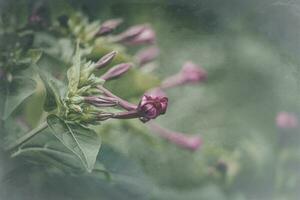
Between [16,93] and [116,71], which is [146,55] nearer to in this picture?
[116,71]

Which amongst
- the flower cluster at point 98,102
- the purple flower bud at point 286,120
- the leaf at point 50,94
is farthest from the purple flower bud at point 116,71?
the purple flower bud at point 286,120

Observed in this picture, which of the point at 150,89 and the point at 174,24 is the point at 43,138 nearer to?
the point at 150,89

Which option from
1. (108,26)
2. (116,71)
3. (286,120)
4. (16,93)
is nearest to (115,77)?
(116,71)

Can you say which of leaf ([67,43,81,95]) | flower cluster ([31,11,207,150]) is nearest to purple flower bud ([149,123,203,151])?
flower cluster ([31,11,207,150])

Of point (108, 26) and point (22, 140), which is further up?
point (108, 26)

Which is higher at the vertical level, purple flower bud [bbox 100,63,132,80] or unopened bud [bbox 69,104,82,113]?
purple flower bud [bbox 100,63,132,80]

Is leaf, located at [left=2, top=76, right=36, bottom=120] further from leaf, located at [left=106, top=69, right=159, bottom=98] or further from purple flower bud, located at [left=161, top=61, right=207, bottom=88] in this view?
purple flower bud, located at [left=161, top=61, right=207, bottom=88]
